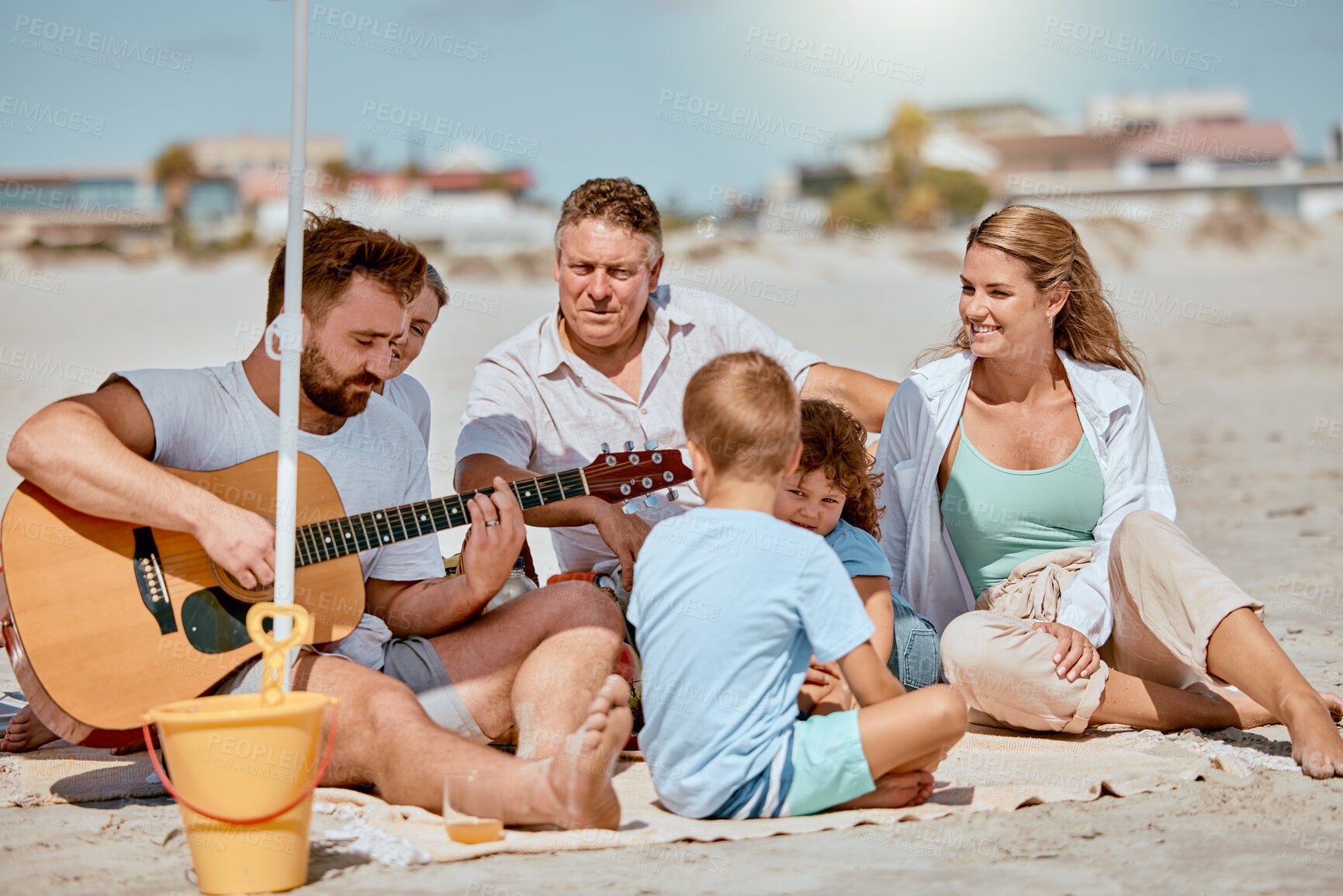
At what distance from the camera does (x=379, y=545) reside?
3459 mm

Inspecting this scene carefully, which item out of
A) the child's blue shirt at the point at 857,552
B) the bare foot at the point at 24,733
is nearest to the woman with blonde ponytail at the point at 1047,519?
the child's blue shirt at the point at 857,552

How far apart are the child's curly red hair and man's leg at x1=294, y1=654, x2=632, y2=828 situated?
0.96m

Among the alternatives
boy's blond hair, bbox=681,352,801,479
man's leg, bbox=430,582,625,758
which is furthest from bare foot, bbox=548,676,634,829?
boy's blond hair, bbox=681,352,801,479

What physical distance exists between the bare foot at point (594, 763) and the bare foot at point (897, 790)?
25.7 inches

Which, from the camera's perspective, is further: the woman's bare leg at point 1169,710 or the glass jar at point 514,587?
the glass jar at point 514,587

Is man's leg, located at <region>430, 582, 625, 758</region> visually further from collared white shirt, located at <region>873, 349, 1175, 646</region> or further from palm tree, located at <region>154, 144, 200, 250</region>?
palm tree, located at <region>154, 144, 200, 250</region>

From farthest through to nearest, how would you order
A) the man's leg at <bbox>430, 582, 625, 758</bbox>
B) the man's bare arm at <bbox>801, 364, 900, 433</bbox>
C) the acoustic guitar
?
1. the man's bare arm at <bbox>801, 364, 900, 433</bbox>
2. the man's leg at <bbox>430, 582, 625, 758</bbox>
3. the acoustic guitar

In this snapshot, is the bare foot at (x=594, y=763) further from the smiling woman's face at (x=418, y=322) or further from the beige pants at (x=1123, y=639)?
the smiling woman's face at (x=418, y=322)

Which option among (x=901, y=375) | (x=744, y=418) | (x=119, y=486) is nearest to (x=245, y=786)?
(x=119, y=486)

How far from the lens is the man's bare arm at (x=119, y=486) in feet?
10.1

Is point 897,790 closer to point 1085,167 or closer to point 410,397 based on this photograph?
point 410,397

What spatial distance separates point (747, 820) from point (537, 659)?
75 centimetres

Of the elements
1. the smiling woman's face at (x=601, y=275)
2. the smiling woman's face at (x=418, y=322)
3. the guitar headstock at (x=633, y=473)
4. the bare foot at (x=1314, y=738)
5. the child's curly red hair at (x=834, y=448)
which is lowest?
the bare foot at (x=1314, y=738)

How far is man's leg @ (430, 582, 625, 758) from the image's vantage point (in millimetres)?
3410
